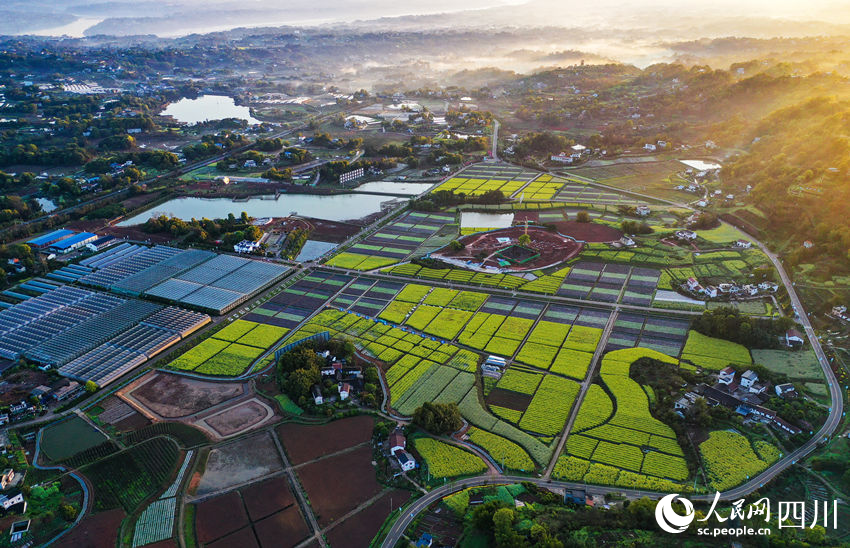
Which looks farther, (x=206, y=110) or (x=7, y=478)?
(x=206, y=110)

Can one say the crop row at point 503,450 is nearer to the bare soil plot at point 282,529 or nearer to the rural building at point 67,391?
the bare soil plot at point 282,529

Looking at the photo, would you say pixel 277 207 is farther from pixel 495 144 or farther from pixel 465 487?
pixel 465 487

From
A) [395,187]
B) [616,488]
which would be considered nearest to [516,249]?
[395,187]

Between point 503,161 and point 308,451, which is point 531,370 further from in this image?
point 503,161

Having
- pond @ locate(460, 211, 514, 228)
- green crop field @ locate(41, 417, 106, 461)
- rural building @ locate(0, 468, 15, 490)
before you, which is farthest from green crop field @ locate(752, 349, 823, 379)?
rural building @ locate(0, 468, 15, 490)

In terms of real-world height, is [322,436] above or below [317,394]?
below

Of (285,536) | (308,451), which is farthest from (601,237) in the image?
(285,536)

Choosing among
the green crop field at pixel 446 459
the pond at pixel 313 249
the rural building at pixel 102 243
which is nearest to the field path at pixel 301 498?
the green crop field at pixel 446 459
